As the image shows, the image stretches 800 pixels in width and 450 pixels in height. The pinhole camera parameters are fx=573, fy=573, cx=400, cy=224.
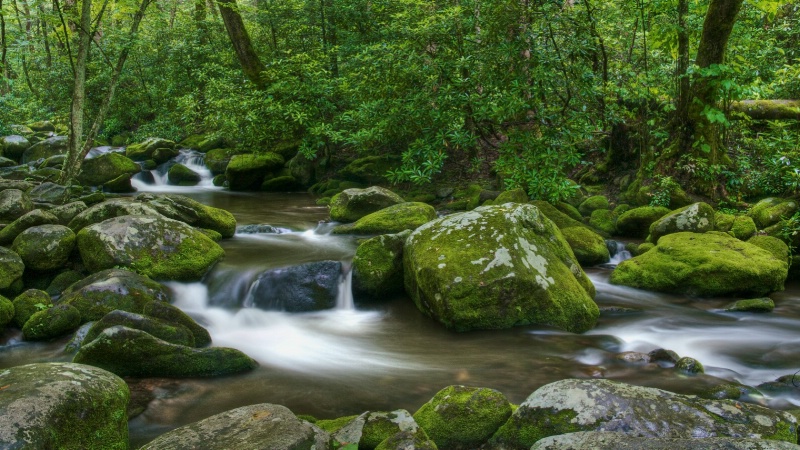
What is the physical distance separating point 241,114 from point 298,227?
5244 mm

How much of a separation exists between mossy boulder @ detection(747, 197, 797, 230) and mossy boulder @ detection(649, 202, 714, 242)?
0.91 metres

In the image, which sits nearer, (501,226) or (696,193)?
(501,226)

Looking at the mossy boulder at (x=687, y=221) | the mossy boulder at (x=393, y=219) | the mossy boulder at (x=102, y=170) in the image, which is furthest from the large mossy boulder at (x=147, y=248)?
the mossy boulder at (x=102, y=170)

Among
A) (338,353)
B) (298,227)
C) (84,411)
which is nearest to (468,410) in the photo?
(84,411)

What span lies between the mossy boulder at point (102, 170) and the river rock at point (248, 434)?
553 inches

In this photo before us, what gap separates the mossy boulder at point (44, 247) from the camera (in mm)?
7215

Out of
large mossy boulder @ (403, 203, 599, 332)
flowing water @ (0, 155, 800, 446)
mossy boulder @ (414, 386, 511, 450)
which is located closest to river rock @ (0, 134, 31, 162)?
flowing water @ (0, 155, 800, 446)

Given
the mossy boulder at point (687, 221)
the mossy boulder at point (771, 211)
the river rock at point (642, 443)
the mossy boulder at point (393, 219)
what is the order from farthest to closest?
the mossy boulder at point (393, 219) < the mossy boulder at point (771, 211) < the mossy boulder at point (687, 221) < the river rock at point (642, 443)

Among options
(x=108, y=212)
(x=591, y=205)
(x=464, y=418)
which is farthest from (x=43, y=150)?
(x=464, y=418)

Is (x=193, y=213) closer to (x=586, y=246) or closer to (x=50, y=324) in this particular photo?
(x=50, y=324)

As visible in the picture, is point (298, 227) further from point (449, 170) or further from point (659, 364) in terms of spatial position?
point (659, 364)

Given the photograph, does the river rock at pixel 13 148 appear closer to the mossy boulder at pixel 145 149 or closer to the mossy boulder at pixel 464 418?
the mossy boulder at pixel 145 149

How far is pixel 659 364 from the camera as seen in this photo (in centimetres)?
529

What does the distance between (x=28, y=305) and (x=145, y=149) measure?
14.3 metres
